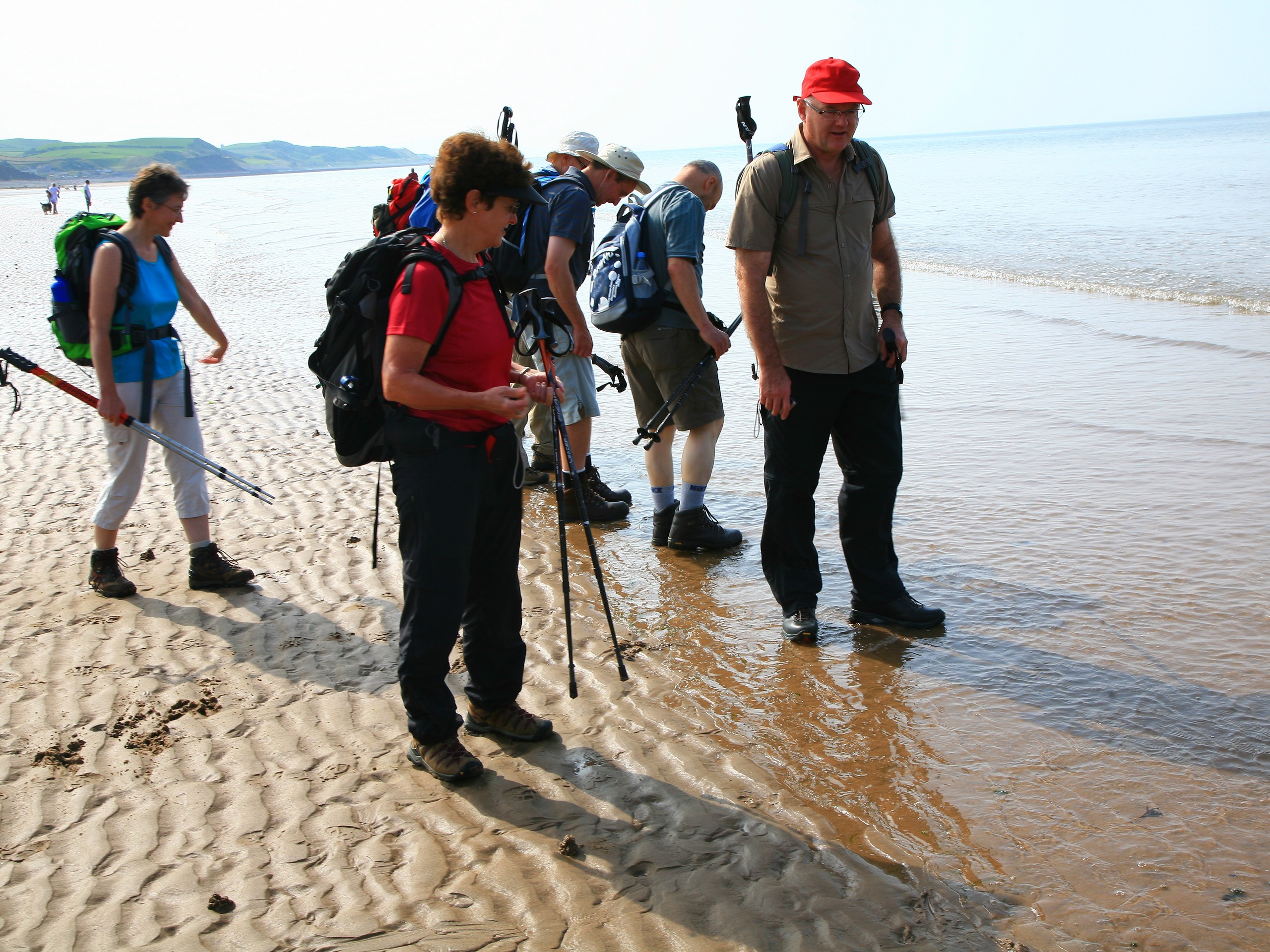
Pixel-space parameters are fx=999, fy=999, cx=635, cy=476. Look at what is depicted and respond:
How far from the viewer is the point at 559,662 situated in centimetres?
439

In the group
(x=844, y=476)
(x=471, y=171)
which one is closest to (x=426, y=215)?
(x=471, y=171)

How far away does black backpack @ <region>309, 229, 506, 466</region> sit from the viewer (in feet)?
9.92

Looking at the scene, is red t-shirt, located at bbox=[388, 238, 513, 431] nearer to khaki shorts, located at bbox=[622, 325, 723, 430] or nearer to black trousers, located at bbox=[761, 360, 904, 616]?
black trousers, located at bbox=[761, 360, 904, 616]

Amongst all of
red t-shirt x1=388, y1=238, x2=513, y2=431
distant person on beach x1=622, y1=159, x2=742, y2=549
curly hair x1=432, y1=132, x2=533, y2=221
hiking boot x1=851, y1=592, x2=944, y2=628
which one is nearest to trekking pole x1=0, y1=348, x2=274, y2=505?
distant person on beach x1=622, y1=159, x2=742, y2=549

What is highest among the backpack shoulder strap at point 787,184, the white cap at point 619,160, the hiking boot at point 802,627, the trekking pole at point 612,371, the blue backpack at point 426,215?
the white cap at point 619,160

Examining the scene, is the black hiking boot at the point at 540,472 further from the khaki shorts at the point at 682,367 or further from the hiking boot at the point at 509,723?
the hiking boot at the point at 509,723

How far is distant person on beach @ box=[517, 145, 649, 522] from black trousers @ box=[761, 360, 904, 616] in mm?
1304

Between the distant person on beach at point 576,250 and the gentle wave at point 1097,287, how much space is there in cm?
1068

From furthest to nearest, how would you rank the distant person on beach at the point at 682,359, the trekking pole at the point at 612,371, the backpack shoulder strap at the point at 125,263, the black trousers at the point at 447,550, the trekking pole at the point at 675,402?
the trekking pole at the point at 612,371 → the trekking pole at the point at 675,402 → the distant person on beach at the point at 682,359 → the backpack shoulder strap at the point at 125,263 → the black trousers at the point at 447,550

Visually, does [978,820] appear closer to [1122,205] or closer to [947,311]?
[947,311]

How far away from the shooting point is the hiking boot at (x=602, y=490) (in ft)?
21.1

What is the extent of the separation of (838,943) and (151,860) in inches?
78.3

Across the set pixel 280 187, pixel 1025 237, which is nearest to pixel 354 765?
pixel 1025 237

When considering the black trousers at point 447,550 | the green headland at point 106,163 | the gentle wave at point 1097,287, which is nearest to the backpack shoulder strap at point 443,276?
the black trousers at point 447,550
